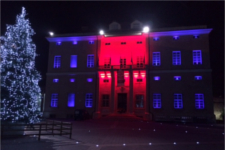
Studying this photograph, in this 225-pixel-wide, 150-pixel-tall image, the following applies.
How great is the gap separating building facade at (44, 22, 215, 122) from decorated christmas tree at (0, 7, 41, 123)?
1624 centimetres

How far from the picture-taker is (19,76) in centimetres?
1195

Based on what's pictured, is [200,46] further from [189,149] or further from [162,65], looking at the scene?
[189,149]

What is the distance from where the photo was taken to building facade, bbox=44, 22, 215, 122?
27.5 meters

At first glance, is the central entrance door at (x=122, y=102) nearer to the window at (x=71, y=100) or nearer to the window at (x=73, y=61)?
Result: the window at (x=71, y=100)

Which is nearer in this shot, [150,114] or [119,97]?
[150,114]

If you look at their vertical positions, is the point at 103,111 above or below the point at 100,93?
below

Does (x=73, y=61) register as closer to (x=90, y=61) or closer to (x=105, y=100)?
(x=90, y=61)

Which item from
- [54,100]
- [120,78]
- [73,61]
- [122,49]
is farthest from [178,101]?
[54,100]

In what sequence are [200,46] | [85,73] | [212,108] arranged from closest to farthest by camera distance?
1. [212,108]
2. [200,46]
3. [85,73]

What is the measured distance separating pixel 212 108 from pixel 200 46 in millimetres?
8158

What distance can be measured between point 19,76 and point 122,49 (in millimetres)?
20229

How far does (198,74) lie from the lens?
90.5ft

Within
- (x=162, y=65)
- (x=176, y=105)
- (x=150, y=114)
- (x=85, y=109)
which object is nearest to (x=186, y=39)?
(x=162, y=65)

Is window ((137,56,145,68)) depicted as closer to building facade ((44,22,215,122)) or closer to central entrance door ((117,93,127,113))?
building facade ((44,22,215,122))
